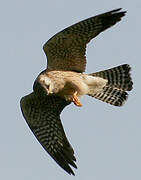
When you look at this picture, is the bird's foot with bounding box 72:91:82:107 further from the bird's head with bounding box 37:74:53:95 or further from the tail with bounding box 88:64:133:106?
the tail with bounding box 88:64:133:106

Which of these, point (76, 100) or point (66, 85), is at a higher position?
point (66, 85)

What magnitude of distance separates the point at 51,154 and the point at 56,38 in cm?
245

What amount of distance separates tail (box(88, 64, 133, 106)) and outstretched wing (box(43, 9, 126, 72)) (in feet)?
3.01

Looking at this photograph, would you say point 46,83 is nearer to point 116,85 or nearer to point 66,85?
point 66,85

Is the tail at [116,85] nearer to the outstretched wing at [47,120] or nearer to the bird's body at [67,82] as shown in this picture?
the bird's body at [67,82]

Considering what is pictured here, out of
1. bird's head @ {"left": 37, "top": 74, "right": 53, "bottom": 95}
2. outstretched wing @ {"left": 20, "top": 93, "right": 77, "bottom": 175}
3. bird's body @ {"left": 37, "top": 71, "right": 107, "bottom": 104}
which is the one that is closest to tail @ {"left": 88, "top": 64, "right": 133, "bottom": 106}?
bird's body @ {"left": 37, "top": 71, "right": 107, "bottom": 104}

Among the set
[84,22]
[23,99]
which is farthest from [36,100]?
[84,22]

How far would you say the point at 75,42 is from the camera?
13242 millimetres

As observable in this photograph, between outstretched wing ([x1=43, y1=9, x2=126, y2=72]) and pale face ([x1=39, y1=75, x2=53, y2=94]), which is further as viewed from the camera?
pale face ([x1=39, y1=75, x2=53, y2=94])

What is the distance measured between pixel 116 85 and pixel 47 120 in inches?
66.5

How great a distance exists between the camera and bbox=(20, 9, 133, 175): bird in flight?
13.1 meters

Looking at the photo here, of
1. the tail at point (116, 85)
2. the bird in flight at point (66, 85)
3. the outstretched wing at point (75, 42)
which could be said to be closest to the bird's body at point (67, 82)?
the bird in flight at point (66, 85)

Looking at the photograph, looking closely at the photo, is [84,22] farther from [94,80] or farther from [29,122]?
[29,122]

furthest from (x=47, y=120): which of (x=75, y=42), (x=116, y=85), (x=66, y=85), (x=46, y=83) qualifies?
(x=75, y=42)
